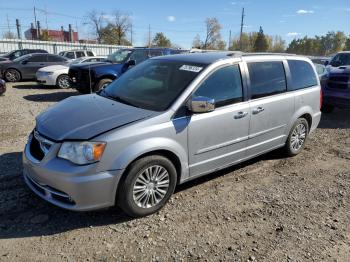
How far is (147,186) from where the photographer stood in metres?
3.65

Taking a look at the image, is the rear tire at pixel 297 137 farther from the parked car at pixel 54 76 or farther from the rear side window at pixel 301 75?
the parked car at pixel 54 76

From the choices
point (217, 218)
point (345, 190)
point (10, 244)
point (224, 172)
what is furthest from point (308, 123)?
point (10, 244)

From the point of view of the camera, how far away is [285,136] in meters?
5.36

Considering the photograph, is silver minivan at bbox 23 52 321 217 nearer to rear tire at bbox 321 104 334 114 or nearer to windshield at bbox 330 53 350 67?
rear tire at bbox 321 104 334 114

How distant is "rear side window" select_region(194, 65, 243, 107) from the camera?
13.3 ft

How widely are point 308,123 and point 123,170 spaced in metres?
3.94

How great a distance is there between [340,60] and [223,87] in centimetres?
1034

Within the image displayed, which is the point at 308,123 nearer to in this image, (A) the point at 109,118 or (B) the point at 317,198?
(B) the point at 317,198

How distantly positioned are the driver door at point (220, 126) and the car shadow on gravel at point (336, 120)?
473 cm

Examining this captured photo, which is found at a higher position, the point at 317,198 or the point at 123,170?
the point at 123,170

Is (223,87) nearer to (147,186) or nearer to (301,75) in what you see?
(147,186)

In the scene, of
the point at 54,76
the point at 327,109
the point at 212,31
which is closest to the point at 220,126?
the point at 327,109

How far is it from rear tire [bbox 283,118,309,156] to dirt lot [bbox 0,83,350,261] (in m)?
0.51

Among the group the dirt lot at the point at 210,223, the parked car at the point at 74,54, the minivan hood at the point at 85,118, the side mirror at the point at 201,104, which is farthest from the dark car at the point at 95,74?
the parked car at the point at 74,54
